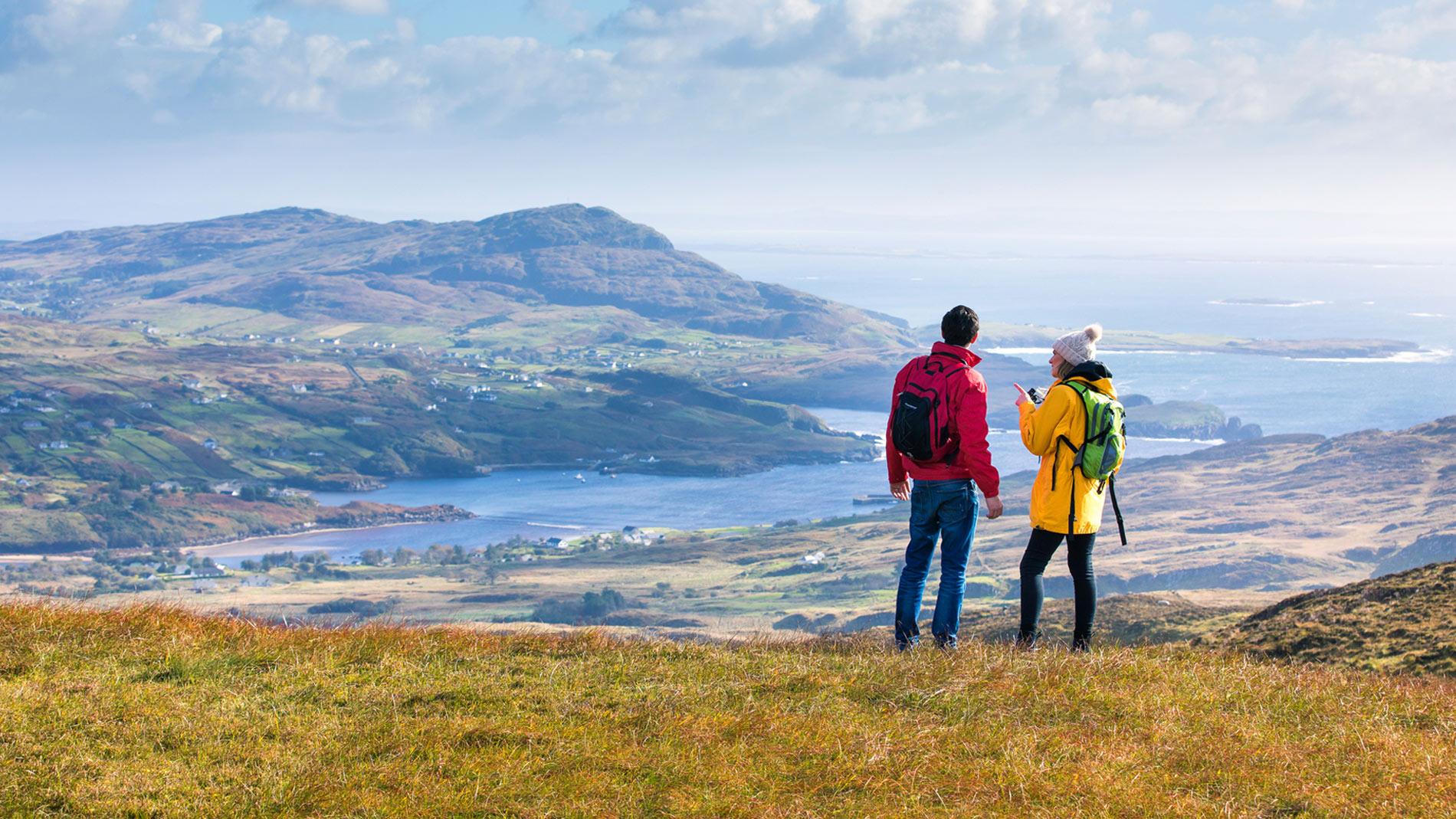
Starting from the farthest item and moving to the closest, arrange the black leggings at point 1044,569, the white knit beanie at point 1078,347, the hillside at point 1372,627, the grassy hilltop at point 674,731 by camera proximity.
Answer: the hillside at point 1372,627 < the black leggings at point 1044,569 < the white knit beanie at point 1078,347 < the grassy hilltop at point 674,731

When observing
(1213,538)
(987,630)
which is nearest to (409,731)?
(987,630)

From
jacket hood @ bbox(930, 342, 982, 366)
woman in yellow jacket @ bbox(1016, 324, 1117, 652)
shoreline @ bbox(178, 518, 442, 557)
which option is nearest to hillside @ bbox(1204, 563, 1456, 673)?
woman in yellow jacket @ bbox(1016, 324, 1117, 652)

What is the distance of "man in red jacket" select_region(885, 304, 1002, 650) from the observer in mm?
8821

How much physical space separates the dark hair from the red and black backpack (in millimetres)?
146

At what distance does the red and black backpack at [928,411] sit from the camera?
8977mm

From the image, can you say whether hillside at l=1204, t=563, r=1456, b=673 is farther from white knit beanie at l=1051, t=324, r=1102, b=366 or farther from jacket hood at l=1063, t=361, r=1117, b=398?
white knit beanie at l=1051, t=324, r=1102, b=366

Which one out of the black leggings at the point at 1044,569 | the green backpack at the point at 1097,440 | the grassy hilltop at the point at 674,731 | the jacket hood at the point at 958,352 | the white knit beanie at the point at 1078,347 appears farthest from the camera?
the jacket hood at the point at 958,352

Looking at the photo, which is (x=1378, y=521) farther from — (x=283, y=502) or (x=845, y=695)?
(x=283, y=502)

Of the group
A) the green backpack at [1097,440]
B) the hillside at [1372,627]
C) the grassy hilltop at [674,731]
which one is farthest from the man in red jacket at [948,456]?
the hillside at [1372,627]

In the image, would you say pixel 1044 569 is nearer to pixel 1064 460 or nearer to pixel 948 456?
pixel 1064 460

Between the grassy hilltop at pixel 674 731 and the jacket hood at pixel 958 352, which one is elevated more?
the jacket hood at pixel 958 352

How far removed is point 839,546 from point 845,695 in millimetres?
123767

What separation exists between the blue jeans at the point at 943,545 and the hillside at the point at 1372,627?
3.44m

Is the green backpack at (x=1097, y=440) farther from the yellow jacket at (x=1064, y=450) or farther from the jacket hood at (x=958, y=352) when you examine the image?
the jacket hood at (x=958, y=352)
